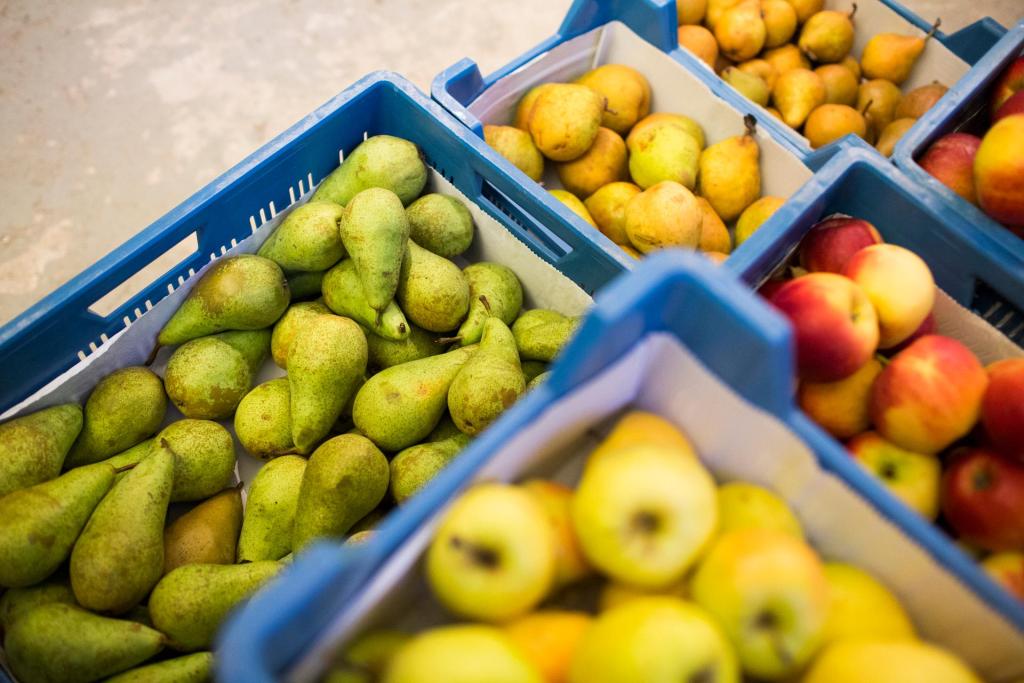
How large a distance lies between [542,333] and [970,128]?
0.72 metres

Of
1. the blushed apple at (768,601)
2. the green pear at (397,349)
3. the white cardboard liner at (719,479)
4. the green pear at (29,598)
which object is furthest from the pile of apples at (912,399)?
the green pear at (29,598)

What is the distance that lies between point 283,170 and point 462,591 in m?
0.92

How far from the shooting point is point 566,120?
142cm

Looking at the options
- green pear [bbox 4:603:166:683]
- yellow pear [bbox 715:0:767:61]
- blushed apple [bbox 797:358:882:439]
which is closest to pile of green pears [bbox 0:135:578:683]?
green pear [bbox 4:603:166:683]

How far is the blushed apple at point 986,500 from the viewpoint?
704mm

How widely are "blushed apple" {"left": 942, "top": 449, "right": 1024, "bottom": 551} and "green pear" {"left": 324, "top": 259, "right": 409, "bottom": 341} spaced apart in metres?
0.76

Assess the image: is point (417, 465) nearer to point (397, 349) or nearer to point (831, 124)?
point (397, 349)

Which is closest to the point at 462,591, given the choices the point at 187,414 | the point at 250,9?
the point at 187,414

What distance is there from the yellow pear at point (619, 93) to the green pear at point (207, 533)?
3.36ft

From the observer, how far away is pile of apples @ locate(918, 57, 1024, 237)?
2.86 feet

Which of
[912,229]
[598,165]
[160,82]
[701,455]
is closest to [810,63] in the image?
[598,165]

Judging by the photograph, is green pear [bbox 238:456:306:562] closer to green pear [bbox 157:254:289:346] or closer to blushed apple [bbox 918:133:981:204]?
green pear [bbox 157:254:289:346]

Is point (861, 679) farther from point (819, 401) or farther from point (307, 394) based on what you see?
point (307, 394)

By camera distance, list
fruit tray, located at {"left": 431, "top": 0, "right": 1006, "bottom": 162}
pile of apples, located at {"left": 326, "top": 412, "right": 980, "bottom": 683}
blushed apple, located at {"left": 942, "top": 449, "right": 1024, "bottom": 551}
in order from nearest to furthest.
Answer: pile of apples, located at {"left": 326, "top": 412, "right": 980, "bottom": 683}, blushed apple, located at {"left": 942, "top": 449, "right": 1024, "bottom": 551}, fruit tray, located at {"left": 431, "top": 0, "right": 1006, "bottom": 162}
